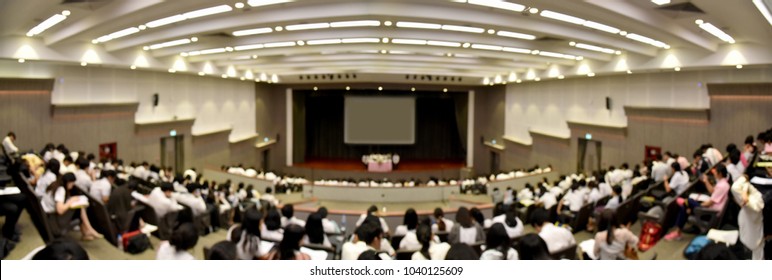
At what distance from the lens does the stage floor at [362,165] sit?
78.5 feet

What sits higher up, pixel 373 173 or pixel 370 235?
pixel 370 235

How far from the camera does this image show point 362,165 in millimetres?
24969

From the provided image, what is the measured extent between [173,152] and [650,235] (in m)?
14.9

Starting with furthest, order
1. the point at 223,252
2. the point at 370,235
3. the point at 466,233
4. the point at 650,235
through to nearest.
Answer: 1. the point at 650,235
2. the point at 466,233
3. the point at 370,235
4. the point at 223,252

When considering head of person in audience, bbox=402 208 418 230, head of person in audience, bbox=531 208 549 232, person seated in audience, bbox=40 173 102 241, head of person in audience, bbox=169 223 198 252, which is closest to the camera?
head of person in audience, bbox=169 223 198 252

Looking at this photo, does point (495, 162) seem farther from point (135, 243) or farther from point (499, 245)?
point (499, 245)

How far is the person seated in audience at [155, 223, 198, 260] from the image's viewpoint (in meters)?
4.30

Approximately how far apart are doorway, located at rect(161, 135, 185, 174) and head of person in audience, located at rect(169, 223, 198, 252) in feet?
43.0

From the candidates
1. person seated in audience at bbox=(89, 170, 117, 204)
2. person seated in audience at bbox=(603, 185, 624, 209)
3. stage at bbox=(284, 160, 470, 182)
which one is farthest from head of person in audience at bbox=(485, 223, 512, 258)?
stage at bbox=(284, 160, 470, 182)

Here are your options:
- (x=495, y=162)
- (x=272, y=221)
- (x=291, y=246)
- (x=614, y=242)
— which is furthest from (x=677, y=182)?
(x=495, y=162)

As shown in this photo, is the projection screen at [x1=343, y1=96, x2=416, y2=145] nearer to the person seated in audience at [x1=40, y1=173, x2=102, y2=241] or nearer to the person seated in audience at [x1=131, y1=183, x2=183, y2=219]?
the person seated in audience at [x1=131, y1=183, x2=183, y2=219]

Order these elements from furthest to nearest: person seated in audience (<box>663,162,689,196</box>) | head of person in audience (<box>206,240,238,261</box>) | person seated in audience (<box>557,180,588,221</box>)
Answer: person seated in audience (<box>557,180,588,221</box>), person seated in audience (<box>663,162,689,196</box>), head of person in audience (<box>206,240,238,261</box>)

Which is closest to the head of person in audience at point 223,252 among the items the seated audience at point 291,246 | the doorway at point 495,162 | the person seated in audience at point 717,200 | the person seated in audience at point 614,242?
the seated audience at point 291,246

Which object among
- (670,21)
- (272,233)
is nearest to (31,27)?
(272,233)
